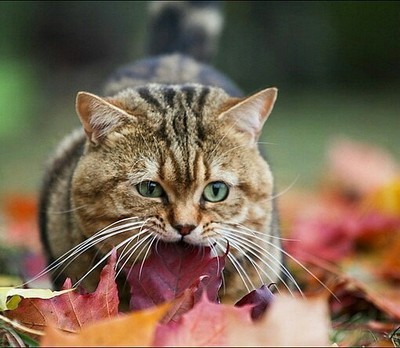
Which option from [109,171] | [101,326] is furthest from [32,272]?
[101,326]

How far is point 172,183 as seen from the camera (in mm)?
1958

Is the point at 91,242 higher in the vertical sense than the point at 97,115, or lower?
lower

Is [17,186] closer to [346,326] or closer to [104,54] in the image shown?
[104,54]

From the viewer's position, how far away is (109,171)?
203cm

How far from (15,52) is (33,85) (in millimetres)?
249

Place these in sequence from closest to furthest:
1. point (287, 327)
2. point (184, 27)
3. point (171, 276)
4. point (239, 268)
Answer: point (287, 327) → point (171, 276) → point (239, 268) → point (184, 27)

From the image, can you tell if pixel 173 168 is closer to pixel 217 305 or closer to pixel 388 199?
pixel 217 305

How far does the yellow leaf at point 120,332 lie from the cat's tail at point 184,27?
6.47ft

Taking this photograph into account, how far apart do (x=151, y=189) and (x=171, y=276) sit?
26 cm

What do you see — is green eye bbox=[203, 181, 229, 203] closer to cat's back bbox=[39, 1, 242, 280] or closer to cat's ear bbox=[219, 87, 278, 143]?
cat's ear bbox=[219, 87, 278, 143]

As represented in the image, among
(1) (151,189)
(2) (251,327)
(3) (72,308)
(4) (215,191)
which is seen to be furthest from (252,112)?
(2) (251,327)

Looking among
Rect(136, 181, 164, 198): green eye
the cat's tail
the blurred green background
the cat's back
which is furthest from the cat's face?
the blurred green background

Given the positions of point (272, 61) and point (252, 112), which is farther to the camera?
point (272, 61)

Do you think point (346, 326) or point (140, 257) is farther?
point (346, 326)
